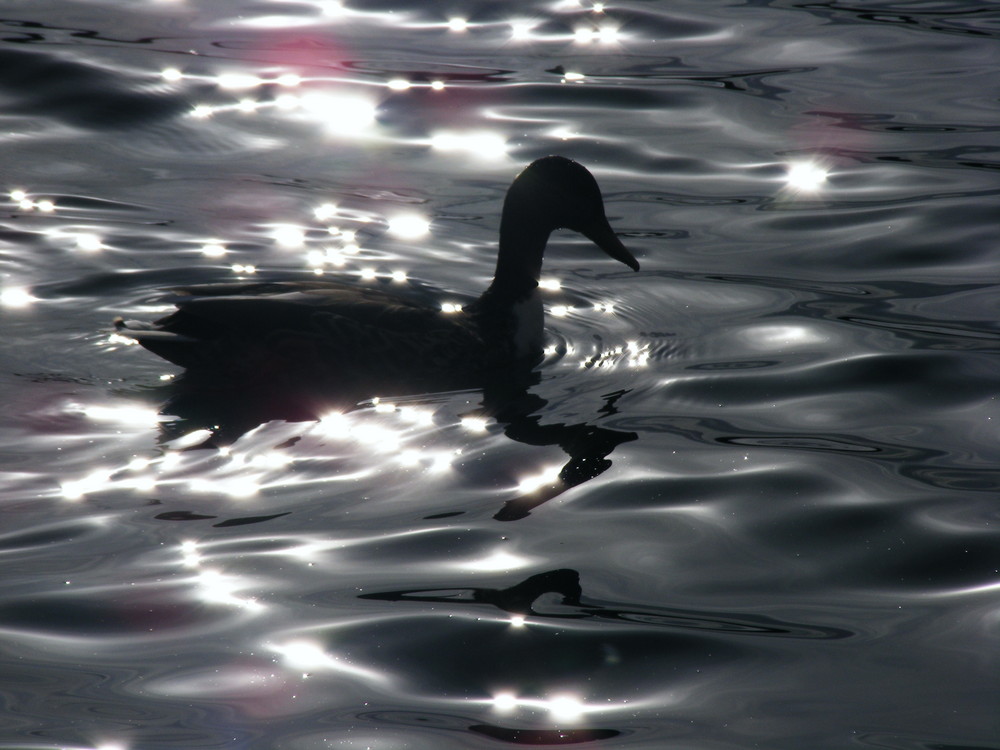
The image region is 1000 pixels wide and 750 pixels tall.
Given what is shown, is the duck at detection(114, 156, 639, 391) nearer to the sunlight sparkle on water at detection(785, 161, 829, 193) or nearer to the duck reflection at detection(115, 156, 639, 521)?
the duck reflection at detection(115, 156, 639, 521)

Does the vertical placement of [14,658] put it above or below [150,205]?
below

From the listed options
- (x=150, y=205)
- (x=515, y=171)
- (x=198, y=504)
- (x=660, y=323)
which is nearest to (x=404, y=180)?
(x=515, y=171)

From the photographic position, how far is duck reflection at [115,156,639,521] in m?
6.15

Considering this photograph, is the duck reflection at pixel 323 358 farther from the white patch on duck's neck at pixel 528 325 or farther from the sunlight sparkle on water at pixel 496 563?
the sunlight sparkle on water at pixel 496 563

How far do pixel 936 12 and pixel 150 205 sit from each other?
8448 mm

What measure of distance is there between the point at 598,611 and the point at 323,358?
7.83 ft

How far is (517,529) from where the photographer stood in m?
5.05

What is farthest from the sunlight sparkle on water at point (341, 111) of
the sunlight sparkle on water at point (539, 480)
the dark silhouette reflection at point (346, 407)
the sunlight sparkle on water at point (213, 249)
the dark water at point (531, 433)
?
the sunlight sparkle on water at point (539, 480)

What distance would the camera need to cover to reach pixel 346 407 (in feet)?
20.4

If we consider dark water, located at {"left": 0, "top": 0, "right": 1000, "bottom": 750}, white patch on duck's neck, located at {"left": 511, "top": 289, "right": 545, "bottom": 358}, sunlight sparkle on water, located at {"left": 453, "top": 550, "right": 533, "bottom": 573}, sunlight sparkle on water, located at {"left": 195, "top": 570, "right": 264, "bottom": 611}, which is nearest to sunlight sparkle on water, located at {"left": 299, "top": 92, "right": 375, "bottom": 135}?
dark water, located at {"left": 0, "top": 0, "right": 1000, "bottom": 750}

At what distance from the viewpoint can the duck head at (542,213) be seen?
23.7 ft

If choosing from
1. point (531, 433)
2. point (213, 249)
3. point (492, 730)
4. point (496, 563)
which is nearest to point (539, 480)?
point (531, 433)

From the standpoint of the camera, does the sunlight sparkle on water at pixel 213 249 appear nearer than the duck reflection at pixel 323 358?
No

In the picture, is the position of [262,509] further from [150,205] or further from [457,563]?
→ [150,205]
